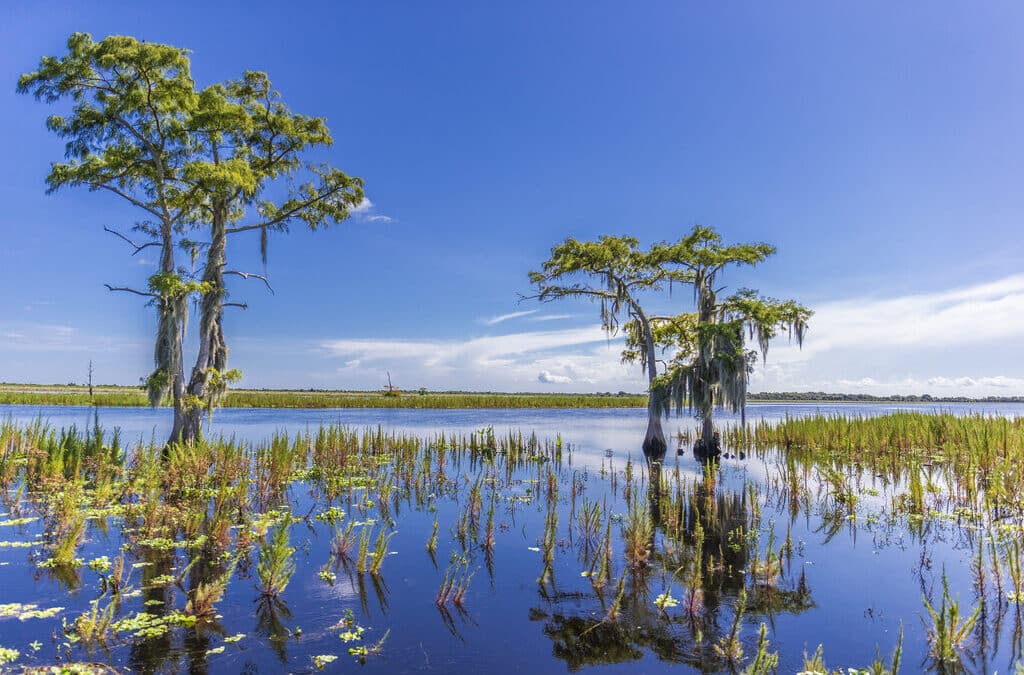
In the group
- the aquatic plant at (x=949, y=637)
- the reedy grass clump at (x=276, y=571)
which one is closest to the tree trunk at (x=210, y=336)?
the reedy grass clump at (x=276, y=571)

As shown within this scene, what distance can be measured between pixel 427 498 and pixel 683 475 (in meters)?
8.13

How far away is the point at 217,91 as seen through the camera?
18.3 metres

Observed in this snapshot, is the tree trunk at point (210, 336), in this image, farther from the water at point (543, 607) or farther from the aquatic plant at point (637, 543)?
the aquatic plant at point (637, 543)

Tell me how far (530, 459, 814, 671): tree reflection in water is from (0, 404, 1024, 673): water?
25 mm

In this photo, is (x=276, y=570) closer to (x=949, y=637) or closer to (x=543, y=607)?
(x=543, y=607)

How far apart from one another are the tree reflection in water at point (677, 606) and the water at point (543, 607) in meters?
0.02

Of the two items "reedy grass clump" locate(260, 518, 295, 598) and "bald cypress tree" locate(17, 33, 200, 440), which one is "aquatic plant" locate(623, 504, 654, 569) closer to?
"reedy grass clump" locate(260, 518, 295, 598)

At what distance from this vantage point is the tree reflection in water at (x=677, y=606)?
220 inches

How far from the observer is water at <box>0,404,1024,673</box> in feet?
17.5

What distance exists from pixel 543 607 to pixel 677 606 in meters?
1.61

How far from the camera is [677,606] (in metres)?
6.57

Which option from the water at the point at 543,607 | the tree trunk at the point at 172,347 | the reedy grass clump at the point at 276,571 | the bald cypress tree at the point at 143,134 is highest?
the bald cypress tree at the point at 143,134

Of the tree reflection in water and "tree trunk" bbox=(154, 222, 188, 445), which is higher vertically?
"tree trunk" bbox=(154, 222, 188, 445)

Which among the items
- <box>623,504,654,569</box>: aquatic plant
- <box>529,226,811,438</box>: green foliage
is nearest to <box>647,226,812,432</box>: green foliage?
<box>529,226,811,438</box>: green foliage
